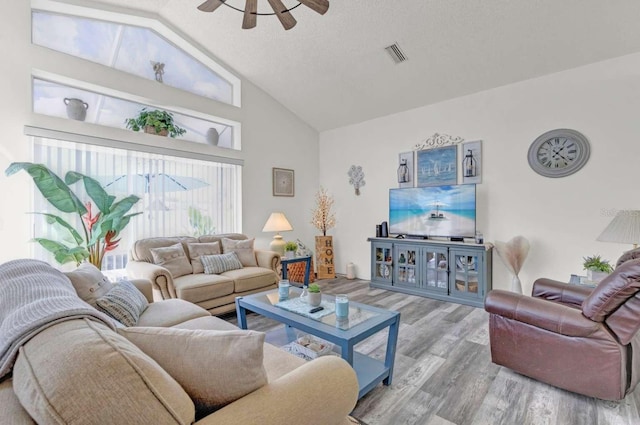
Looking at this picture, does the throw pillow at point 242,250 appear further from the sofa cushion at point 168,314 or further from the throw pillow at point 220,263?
the sofa cushion at point 168,314

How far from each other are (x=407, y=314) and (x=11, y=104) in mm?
4693

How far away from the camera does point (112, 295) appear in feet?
6.56

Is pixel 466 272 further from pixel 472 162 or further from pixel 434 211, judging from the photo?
pixel 472 162

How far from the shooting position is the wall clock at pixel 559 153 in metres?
3.46

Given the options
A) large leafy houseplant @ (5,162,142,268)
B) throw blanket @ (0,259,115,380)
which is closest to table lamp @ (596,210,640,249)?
throw blanket @ (0,259,115,380)

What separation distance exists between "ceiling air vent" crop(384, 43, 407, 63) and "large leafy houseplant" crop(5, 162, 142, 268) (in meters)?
3.44

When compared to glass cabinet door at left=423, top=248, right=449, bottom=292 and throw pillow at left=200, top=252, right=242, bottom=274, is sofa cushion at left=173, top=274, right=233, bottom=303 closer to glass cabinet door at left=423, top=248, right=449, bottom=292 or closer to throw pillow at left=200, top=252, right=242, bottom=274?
throw pillow at left=200, top=252, right=242, bottom=274

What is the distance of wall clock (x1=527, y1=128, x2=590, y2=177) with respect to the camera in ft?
11.3

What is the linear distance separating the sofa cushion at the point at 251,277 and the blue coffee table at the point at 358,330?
3.43 ft

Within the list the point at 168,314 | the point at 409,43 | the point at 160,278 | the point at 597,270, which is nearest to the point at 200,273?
the point at 160,278

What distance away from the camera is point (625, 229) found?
96.2 inches

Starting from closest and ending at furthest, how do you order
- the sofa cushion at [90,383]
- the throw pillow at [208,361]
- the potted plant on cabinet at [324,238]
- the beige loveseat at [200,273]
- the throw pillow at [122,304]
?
the sofa cushion at [90,383] < the throw pillow at [208,361] < the throw pillow at [122,304] < the beige loveseat at [200,273] < the potted plant on cabinet at [324,238]

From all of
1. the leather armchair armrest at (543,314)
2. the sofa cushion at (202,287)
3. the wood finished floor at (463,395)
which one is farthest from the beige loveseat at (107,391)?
the sofa cushion at (202,287)

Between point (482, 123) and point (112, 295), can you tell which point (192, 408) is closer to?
point (112, 295)
